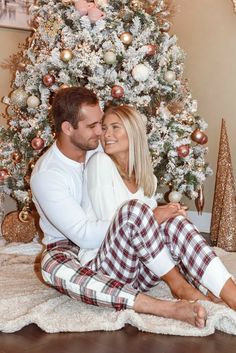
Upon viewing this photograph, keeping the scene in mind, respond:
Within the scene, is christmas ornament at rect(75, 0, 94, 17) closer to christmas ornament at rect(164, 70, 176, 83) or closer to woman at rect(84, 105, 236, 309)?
christmas ornament at rect(164, 70, 176, 83)

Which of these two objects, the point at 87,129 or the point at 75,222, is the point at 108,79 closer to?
the point at 87,129

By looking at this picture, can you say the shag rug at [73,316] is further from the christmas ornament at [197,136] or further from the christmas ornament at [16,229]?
the christmas ornament at [197,136]

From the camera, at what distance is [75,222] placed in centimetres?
223

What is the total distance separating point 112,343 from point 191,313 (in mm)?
290

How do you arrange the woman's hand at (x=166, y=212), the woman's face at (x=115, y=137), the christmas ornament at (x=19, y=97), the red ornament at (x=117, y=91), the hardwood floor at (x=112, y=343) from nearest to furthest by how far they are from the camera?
the hardwood floor at (x=112, y=343) < the woman's hand at (x=166, y=212) < the woman's face at (x=115, y=137) < the red ornament at (x=117, y=91) < the christmas ornament at (x=19, y=97)

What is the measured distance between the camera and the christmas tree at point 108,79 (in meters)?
3.67

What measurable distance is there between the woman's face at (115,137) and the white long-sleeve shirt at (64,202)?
15 cm

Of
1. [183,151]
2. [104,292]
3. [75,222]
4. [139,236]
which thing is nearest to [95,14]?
[183,151]

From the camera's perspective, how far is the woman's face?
2.42m

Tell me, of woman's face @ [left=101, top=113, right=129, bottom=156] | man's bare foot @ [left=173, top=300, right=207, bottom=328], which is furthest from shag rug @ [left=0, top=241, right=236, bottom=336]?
woman's face @ [left=101, top=113, right=129, bottom=156]

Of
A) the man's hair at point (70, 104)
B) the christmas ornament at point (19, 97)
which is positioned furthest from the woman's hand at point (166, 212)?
the christmas ornament at point (19, 97)

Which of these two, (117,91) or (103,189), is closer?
(103,189)

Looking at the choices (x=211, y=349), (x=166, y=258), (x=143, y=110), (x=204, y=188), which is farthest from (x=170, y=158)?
(x=211, y=349)

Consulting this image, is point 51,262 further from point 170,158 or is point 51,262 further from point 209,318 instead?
point 170,158
